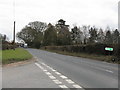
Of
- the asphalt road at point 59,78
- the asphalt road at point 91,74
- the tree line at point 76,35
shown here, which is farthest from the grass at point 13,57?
the tree line at point 76,35

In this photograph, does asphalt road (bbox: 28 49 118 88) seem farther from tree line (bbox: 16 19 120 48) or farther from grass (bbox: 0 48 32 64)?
tree line (bbox: 16 19 120 48)

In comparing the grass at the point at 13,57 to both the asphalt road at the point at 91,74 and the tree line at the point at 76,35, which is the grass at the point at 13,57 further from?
the tree line at the point at 76,35

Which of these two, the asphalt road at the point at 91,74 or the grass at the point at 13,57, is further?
the grass at the point at 13,57

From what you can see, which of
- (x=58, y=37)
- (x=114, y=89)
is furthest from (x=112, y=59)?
(x=58, y=37)

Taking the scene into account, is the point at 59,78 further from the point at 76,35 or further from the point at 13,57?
the point at 76,35

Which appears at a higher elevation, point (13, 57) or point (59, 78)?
point (13, 57)

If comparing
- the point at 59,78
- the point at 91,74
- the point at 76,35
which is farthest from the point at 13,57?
the point at 76,35

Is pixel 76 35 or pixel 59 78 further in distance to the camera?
pixel 76 35

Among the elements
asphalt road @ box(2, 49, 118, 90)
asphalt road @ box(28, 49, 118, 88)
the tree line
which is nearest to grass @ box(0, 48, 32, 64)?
asphalt road @ box(28, 49, 118, 88)

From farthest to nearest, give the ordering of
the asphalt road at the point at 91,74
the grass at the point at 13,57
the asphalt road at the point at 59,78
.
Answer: the grass at the point at 13,57 < the asphalt road at the point at 91,74 < the asphalt road at the point at 59,78

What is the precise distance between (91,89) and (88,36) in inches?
3962

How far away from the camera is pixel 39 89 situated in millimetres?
10078

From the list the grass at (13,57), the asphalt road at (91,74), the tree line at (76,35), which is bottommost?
the asphalt road at (91,74)

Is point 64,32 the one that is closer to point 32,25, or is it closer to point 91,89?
point 32,25
